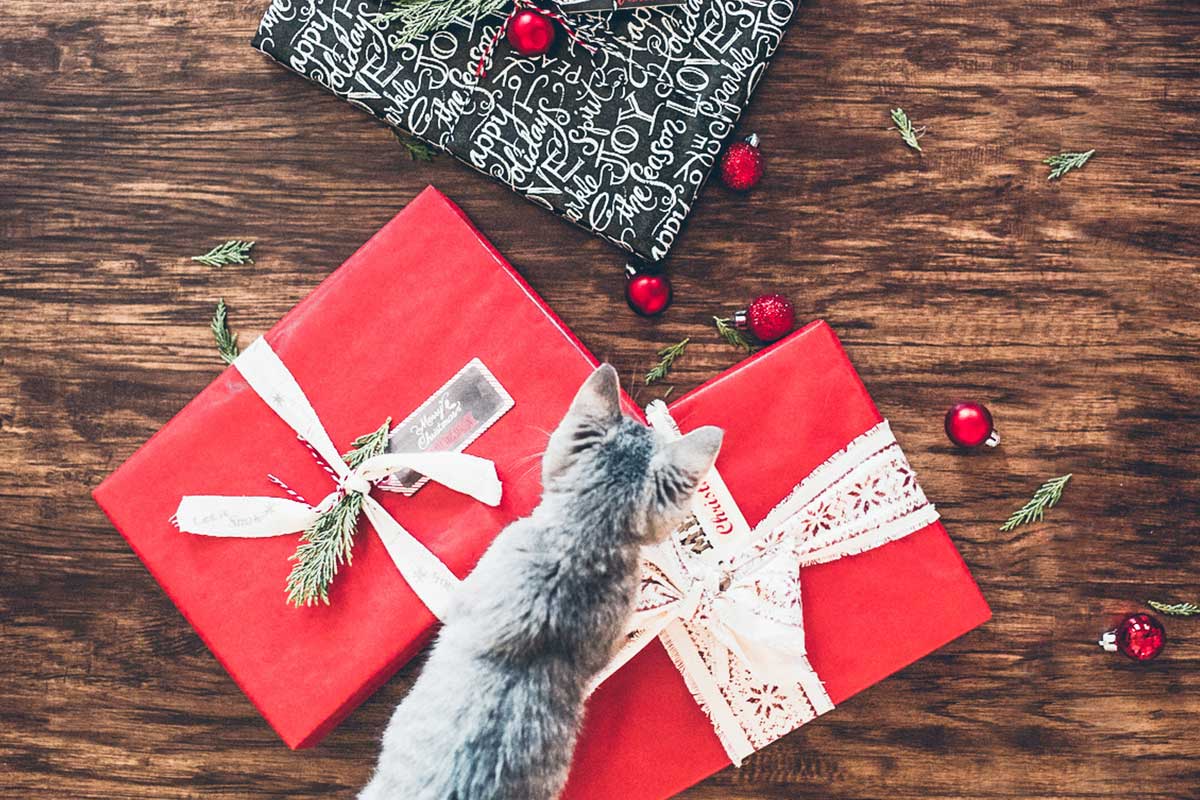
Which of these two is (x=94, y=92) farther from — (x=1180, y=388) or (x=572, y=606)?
(x=1180, y=388)

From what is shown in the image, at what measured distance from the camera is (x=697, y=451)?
4.00ft

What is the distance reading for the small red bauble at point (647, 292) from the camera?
1.65 metres

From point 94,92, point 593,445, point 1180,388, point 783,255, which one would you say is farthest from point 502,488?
point 1180,388

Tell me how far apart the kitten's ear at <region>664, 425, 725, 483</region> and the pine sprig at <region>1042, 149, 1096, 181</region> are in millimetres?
1072

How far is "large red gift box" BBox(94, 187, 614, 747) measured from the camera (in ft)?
4.83

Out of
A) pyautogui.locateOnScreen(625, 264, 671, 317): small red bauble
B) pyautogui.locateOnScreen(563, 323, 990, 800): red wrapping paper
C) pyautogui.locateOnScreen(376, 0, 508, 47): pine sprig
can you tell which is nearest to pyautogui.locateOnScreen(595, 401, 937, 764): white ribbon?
pyautogui.locateOnScreen(563, 323, 990, 800): red wrapping paper

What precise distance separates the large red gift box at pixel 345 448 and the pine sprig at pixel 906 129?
Answer: 0.85 meters

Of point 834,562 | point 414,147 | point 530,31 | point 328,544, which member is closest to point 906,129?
point 530,31

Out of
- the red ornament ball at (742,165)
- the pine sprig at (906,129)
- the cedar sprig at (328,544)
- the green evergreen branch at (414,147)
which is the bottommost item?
the cedar sprig at (328,544)

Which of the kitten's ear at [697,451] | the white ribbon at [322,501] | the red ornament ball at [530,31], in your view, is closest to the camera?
the kitten's ear at [697,451]

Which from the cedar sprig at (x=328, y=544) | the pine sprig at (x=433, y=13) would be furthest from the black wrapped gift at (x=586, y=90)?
the cedar sprig at (x=328, y=544)

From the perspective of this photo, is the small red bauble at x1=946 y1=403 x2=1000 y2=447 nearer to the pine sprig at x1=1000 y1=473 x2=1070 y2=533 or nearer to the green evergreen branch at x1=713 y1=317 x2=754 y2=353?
the pine sprig at x1=1000 y1=473 x2=1070 y2=533

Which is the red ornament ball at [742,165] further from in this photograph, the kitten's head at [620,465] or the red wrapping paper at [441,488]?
the kitten's head at [620,465]

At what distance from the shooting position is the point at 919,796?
69.2 inches
